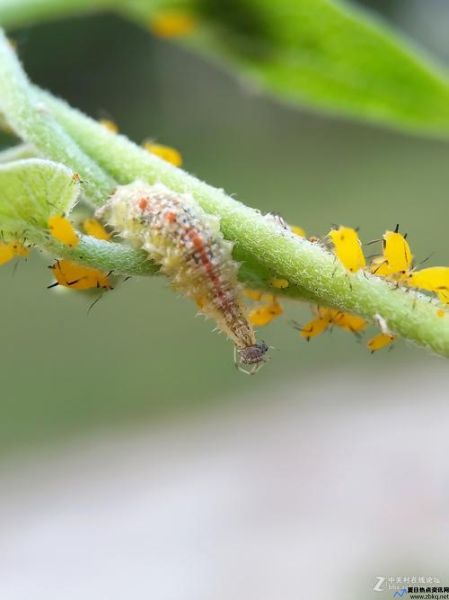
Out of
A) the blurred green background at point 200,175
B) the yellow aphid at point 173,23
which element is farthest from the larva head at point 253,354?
the blurred green background at point 200,175

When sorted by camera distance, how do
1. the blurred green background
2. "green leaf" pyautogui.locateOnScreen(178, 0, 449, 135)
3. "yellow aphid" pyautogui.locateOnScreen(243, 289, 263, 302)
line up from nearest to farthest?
"yellow aphid" pyautogui.locateOnScreen(243, 289, 263, 302), "green leaf" pyautogui.locateOnScreen(178, 0, 449, 135), the blurred green background

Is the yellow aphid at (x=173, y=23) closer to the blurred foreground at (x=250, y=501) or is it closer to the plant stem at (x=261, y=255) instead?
the plant stem at (x=261, y=255)

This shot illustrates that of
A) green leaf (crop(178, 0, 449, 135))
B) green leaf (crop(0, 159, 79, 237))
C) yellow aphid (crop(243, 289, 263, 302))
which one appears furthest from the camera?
green leaf (crop(178, 0, 449, 135))

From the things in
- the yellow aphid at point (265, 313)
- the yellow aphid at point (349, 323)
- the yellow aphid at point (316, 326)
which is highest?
the yellow aphid at point (265, 313)

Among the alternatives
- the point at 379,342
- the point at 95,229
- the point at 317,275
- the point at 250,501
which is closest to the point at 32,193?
the point at 95,229

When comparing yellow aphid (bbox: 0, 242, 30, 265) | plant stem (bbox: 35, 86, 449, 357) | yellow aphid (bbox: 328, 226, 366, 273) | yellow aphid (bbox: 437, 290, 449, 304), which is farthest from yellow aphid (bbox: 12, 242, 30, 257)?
yellow aphid (bbox: 437, 290, 449, 304)

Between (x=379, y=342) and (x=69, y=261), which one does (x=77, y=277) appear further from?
(x=379, y=342)

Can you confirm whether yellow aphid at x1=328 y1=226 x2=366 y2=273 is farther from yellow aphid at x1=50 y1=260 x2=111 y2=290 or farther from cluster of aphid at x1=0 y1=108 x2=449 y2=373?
yellow aphid at x1=50 y1=260 x2=111 y2=290

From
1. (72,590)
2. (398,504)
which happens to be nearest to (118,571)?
(72,590)
